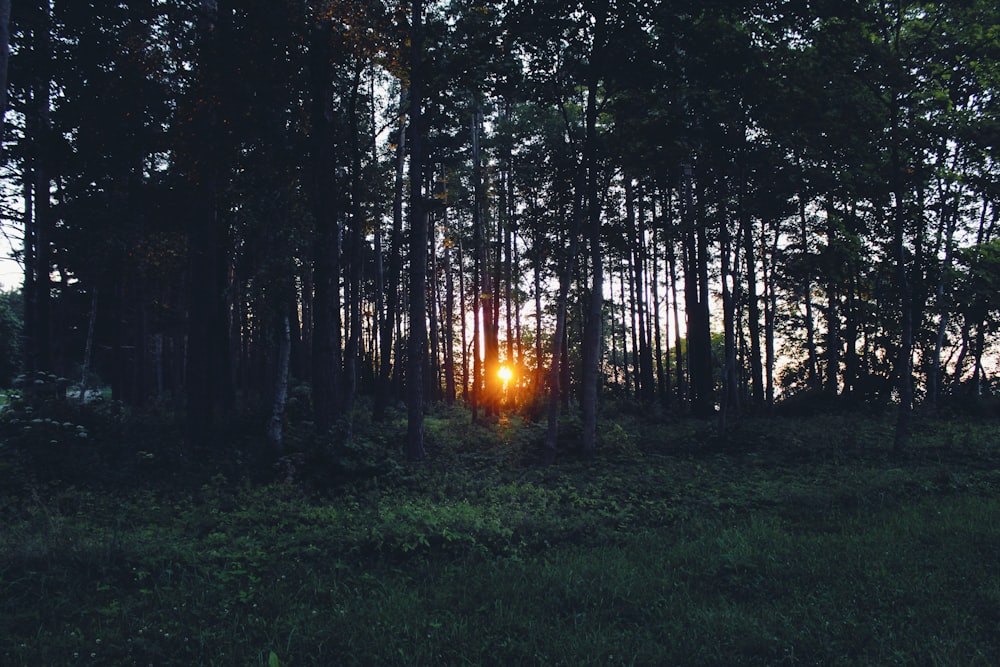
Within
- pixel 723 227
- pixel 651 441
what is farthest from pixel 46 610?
pixel 723 227

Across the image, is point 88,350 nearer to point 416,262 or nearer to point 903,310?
point 416,262

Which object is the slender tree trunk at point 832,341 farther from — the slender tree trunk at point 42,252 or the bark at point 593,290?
the slender tree trunk at point 42,252

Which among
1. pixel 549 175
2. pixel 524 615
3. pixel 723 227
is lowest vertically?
pixel 524 615

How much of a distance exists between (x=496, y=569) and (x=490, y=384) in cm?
1748

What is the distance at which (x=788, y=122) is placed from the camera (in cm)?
1534

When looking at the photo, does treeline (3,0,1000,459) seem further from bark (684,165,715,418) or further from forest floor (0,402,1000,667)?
forest floor (0,402,1000,667)

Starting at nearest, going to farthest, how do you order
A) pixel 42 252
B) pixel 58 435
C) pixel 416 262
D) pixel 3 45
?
pixel 3 45 → pixel 58 435 → pixel 416 262 → pixel 42 252

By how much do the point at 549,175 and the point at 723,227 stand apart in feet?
20.2

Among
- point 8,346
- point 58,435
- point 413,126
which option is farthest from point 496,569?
point 8,346

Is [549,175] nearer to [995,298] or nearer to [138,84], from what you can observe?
[138,84]

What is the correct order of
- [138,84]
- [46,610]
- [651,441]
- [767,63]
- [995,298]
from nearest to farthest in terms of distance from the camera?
[46,610]
[138,84]
[767,63]
[651,441]
[995,298]

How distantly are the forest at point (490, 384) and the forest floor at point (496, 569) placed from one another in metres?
0.05

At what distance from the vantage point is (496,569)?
6.52 m

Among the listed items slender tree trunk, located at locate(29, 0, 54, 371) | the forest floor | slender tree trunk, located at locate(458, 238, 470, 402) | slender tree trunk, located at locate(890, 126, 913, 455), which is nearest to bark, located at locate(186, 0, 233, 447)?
the forest floor
